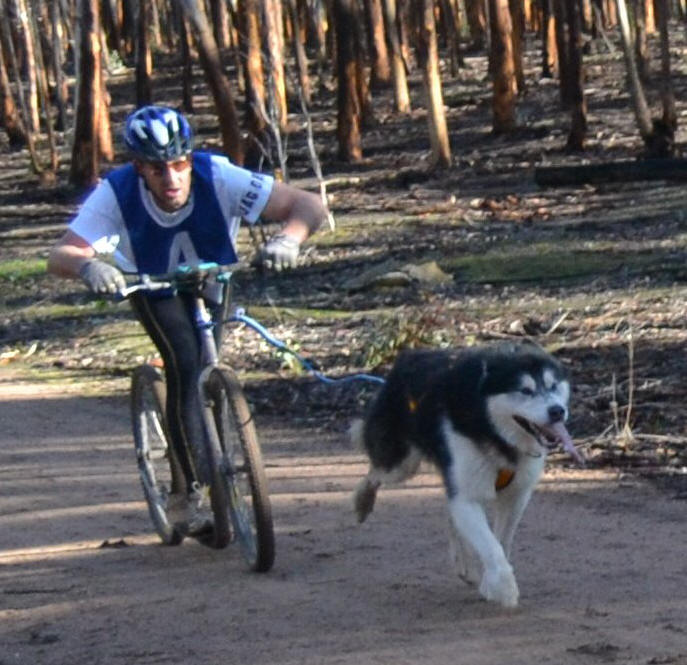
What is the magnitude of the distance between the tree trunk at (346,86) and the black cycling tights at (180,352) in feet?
72.5

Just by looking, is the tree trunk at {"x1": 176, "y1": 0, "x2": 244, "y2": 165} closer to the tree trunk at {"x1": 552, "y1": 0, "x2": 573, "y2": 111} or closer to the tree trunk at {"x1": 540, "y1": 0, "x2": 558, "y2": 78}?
the tree trunk at {"x1": 552, "y1": 0, "x2": 573, "y2": 111}

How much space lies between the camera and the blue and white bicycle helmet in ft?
22.1

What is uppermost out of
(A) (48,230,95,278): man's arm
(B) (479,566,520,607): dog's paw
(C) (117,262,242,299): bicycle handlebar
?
(A) (48,230,95,278): man's arm

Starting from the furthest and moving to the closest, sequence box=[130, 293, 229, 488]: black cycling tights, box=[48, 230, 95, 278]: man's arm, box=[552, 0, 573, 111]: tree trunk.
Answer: box=[552, 0, 573, 111]: tree trunk → box=[130, 293, 229, 488]: black cycling tights → box=[48, 230, 95, 278]: man's arm

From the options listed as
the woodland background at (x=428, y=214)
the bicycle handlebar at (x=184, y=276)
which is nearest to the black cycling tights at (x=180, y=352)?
the bicycle handlebar at (x=184, y=276)

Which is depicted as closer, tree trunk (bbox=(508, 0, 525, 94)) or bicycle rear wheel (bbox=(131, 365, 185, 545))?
bicycle rear wheel (bbox=(131, 365, 185, 545))

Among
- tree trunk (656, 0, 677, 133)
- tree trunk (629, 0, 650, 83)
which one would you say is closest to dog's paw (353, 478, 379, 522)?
tree trunk (656, 0, 677, 133)

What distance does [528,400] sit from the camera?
6.02 metres

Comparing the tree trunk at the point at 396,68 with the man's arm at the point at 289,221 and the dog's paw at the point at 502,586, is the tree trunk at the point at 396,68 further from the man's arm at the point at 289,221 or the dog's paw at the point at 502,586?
the dog's paw at the point at 502,586

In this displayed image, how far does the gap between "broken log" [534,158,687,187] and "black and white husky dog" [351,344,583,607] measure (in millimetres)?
16531

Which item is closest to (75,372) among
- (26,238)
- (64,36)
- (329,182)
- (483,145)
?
(26,238)

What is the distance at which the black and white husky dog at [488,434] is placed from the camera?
6.04m

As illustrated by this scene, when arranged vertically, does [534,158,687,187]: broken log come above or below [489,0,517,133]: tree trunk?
below

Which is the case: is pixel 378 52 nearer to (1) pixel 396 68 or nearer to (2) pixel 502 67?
(1) pixel 396 68
